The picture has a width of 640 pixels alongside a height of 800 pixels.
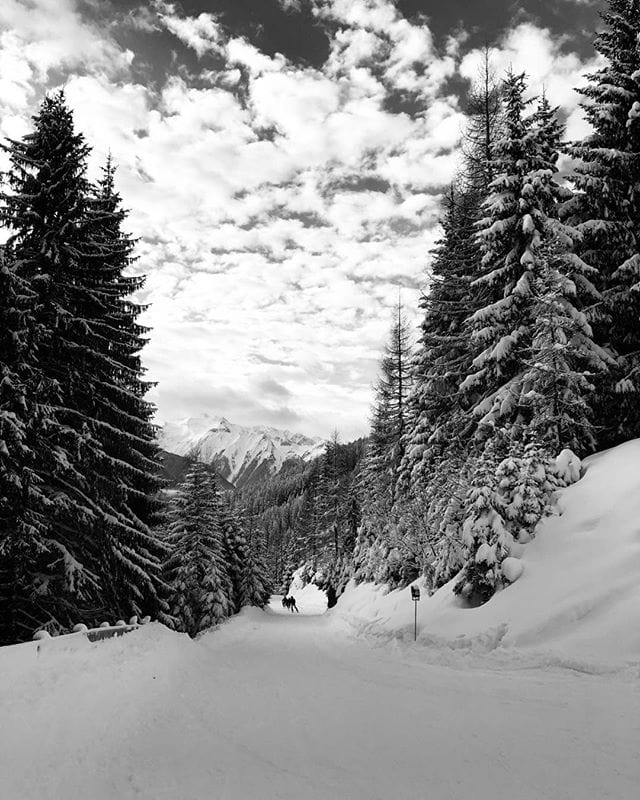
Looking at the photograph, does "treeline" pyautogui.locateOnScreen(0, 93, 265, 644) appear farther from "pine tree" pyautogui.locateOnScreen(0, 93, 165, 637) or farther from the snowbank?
the snowbank

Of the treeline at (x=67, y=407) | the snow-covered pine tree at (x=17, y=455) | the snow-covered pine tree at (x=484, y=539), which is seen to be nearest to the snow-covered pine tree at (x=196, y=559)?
the treeline at (x=67, y=407)

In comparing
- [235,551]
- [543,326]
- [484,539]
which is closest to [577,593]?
[484,539]

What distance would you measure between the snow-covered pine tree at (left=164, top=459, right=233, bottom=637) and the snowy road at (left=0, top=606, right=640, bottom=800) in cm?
2035

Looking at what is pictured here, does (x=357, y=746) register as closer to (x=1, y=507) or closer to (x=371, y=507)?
(x=1, y=507)

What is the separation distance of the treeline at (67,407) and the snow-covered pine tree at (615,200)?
16.2 metres

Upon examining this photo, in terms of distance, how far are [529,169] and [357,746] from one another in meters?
20.4

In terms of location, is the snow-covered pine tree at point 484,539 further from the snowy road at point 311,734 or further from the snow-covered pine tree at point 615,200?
the snow-covered pine tree at point 615,200

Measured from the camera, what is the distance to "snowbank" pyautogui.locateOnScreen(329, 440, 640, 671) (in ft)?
30.9

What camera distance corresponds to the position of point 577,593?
1114 cm

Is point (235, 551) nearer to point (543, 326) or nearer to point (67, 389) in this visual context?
point (67, 389)

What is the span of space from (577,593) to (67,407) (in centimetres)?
1358

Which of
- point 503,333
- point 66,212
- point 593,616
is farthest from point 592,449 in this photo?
point 66,212

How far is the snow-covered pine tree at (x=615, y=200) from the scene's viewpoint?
1769cm

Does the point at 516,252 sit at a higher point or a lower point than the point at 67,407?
higher
